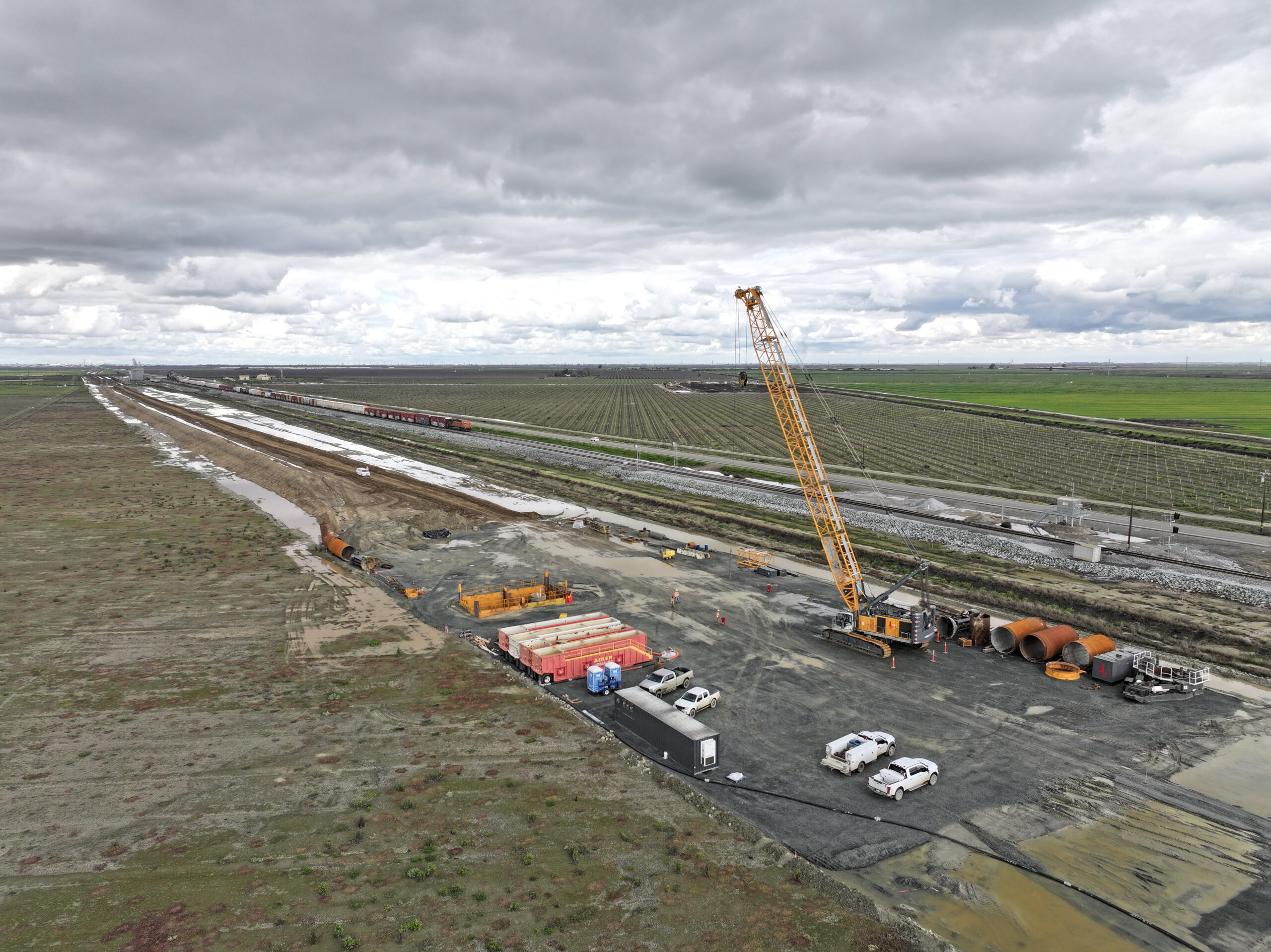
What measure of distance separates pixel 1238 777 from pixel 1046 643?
12.4 metres

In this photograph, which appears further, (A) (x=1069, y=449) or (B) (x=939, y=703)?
(A) (x=1069, y=449)

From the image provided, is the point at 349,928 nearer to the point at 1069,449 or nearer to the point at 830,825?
the point at 830,825

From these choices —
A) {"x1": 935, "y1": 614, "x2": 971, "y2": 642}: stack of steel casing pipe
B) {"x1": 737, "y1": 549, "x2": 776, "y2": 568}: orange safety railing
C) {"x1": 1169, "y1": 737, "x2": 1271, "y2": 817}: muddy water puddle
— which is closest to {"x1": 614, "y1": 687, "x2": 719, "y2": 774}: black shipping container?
{"x1": 1169, "y1": 737, "x2": 1271, "y2": 817}: muddy water puddle

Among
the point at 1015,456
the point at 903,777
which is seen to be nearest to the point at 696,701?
the point at 903,777

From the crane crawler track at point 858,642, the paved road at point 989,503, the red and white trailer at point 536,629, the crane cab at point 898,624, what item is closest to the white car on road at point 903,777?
the crane crawler track at point 858,642

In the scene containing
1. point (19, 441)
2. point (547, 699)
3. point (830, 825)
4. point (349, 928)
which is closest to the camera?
point (349, 928)

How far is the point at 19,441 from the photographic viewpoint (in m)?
150

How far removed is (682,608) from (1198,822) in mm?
32369

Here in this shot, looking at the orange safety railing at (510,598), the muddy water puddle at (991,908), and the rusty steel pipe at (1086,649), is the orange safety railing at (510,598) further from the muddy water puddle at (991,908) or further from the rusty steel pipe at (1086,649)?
the rusty steel pipe at (1086,649)

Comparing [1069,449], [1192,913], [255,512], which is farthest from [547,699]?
[1069,449]

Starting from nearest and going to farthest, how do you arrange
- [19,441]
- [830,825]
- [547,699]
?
[830,825], [547,699], [19,441]

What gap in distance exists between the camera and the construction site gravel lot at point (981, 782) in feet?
77.7

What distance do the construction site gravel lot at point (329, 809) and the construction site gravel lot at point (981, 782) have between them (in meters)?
1.49

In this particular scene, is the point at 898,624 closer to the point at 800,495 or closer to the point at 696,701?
the point at 696,701
